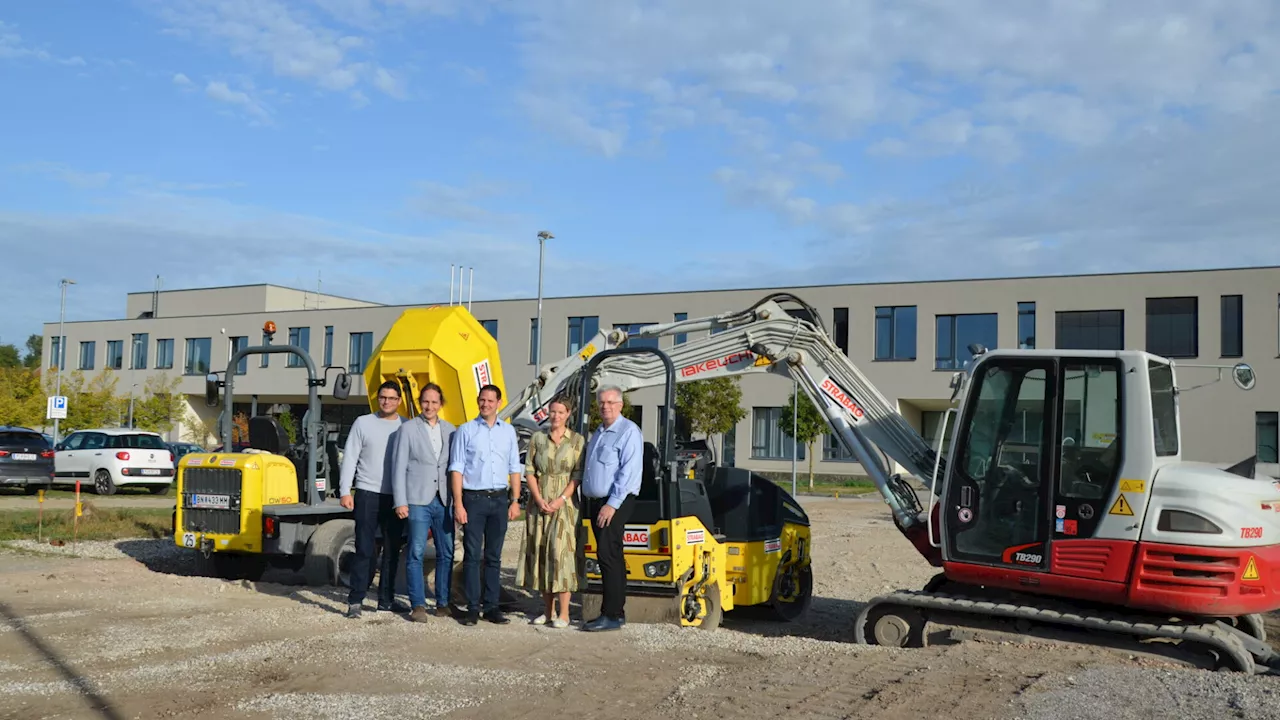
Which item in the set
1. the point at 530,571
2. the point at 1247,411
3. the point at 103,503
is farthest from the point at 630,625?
the point at 1247,411

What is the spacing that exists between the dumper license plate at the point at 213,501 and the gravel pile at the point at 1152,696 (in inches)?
311

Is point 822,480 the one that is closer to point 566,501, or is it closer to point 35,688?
point 566,501

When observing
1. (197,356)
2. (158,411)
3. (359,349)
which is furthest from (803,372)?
(197,356)

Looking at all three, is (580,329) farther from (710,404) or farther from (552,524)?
(552,524)

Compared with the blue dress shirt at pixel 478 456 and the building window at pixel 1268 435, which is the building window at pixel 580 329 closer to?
the building window at pixel 1268 435

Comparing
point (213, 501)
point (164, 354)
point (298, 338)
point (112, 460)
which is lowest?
point (112, 460)

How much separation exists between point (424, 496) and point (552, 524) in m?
1.02

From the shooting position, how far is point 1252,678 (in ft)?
23.1

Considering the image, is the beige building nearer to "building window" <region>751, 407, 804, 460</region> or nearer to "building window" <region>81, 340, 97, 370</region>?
"building window" <region>751, 407, 804, 460</region>

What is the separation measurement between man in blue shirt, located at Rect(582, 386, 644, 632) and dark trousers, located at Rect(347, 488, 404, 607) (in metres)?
1.73

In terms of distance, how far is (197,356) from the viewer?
202 feet

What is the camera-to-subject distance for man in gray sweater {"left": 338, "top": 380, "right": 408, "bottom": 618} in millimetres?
9055

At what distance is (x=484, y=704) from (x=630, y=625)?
2.75 metres

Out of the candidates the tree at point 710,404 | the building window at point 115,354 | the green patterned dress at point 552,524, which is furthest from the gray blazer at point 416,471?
the building window at point 115,354
